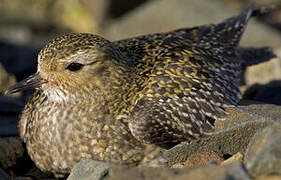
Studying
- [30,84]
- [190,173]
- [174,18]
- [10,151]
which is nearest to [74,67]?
[30,84]

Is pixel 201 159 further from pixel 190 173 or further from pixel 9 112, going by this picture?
pixel 9 112

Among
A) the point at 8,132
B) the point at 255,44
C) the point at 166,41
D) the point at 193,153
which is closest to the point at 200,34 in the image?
the point at 166,41

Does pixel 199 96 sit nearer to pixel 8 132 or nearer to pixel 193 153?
pixel 193 153

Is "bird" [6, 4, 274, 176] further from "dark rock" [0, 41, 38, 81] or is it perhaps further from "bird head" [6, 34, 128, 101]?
"dark rock" [0, 41, 38, 81]

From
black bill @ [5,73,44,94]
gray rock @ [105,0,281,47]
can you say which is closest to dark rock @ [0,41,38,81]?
gray rock @ [105,0,281,47]

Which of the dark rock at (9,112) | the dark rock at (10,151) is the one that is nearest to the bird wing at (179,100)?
the dark rock at (10,151)

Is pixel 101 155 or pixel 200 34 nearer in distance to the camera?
pixel 101 155
